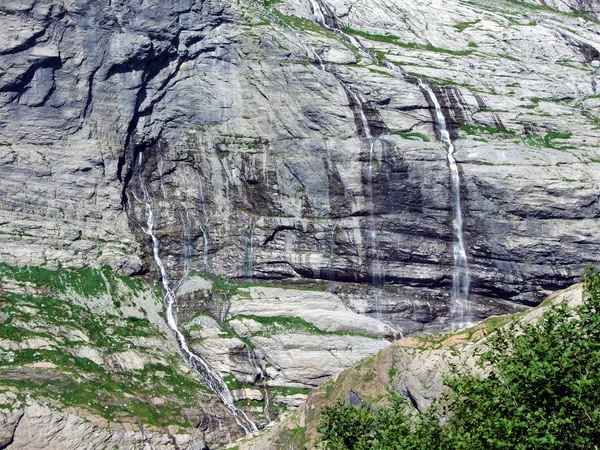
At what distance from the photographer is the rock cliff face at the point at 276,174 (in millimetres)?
56812

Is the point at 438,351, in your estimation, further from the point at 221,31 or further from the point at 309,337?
the point at 221,31

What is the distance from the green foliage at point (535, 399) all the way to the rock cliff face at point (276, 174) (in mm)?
32856

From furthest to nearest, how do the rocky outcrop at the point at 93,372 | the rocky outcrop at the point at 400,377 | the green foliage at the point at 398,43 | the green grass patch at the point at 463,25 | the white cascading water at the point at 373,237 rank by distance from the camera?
the green grass patch at the point at 463,25
the green foliage at the point at 398,43
the white cascading water at the point at 373,237
the rocky outcrop at the point at 93,372
the rocky outcrop at the point at 400,377

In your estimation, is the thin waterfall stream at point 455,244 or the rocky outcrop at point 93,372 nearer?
the rocky outcrop at point 93,372

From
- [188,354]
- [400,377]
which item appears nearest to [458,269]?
[188,354]

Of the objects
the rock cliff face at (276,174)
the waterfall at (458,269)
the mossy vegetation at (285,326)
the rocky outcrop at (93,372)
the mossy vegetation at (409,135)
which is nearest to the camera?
the rocky outcrop at (93,372)

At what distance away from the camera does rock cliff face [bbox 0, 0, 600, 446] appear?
56812 mm

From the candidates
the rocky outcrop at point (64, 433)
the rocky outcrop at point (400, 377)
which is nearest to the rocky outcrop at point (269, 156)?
the rocky outcrop at point (64, 433)

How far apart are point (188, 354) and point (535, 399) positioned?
37509 millimetres

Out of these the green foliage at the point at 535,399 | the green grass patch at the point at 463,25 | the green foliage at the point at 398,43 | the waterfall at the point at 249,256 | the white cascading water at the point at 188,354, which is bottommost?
the white cascading water at the point at 188,354

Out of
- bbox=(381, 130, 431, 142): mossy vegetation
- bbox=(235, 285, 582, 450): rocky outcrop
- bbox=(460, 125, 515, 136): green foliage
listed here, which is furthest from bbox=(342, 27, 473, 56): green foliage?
bbox=(235, 285, 582, 450): rocky outcrop

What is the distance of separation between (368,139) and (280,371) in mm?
20328

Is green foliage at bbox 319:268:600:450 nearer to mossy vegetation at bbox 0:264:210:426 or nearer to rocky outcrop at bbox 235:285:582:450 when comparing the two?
rocky outcrop at bbox 235:285:582:450

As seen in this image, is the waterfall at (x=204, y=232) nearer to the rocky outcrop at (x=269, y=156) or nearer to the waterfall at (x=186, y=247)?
the rocky outcrop at (x=269, y=156)
